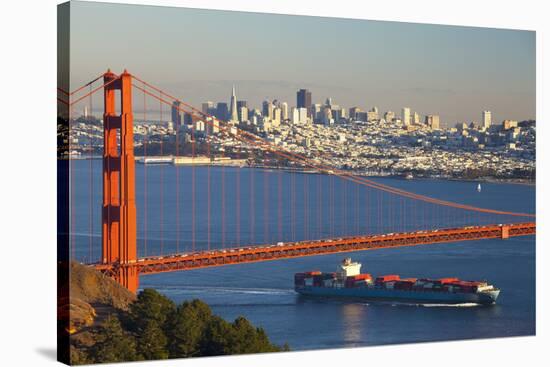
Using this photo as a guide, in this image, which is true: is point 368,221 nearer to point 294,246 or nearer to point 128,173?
point 294,246

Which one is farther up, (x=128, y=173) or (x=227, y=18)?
(x=227, y=18)

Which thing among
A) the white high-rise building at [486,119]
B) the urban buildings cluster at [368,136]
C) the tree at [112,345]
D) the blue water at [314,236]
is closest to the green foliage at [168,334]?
the tree at [112,345]

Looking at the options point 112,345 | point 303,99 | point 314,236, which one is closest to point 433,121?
point 303,99

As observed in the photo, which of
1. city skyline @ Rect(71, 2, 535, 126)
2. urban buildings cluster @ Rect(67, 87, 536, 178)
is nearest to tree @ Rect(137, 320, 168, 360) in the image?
urban buildings cluster @ Rect(67, 87, 536, 178)

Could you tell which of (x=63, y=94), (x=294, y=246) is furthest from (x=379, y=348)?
(x=63, y=94)

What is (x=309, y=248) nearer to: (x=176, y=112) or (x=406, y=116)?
(x=406, y=116)

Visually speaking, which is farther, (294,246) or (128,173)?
(294,246)

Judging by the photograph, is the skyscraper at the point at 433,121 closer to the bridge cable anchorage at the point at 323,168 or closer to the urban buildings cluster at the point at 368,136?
the urban buildings cluster at the point at 368,136
